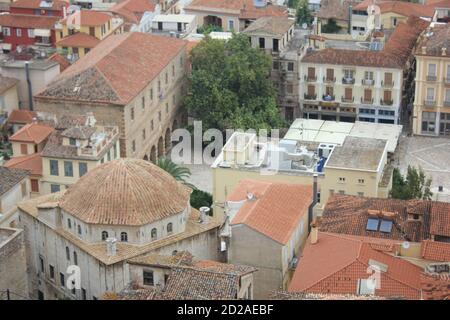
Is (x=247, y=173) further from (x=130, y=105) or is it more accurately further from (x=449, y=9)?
(x=449, y=9)

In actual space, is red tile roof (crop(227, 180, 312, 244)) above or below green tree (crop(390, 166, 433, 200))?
above

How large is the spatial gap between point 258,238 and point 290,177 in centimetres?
1102

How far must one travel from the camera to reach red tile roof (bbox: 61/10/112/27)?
288ft

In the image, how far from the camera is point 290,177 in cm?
5903

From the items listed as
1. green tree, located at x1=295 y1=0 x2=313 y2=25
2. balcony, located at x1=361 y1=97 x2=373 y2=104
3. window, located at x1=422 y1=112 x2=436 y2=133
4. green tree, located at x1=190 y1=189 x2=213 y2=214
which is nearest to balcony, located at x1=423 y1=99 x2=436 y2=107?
window, located at x1=422 y1=112 x2=436 y2=133

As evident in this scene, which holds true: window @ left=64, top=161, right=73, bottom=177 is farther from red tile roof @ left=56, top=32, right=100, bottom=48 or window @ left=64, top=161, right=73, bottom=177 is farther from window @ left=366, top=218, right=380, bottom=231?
red tile roof @ left=56, top=32, right=100, bottom=48

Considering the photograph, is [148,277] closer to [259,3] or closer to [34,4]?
[34,4]

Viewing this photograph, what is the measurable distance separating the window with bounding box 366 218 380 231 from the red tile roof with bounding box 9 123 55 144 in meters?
26.7

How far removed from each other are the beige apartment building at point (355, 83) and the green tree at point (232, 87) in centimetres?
414

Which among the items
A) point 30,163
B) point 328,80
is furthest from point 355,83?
point 30,163

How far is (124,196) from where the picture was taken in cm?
4944

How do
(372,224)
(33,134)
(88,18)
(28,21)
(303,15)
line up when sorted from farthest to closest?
1. (303,15)
2. (28,21)
3. (88,18)
4. (33,134)
5. (372,224)

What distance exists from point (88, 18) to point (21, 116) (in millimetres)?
18063
